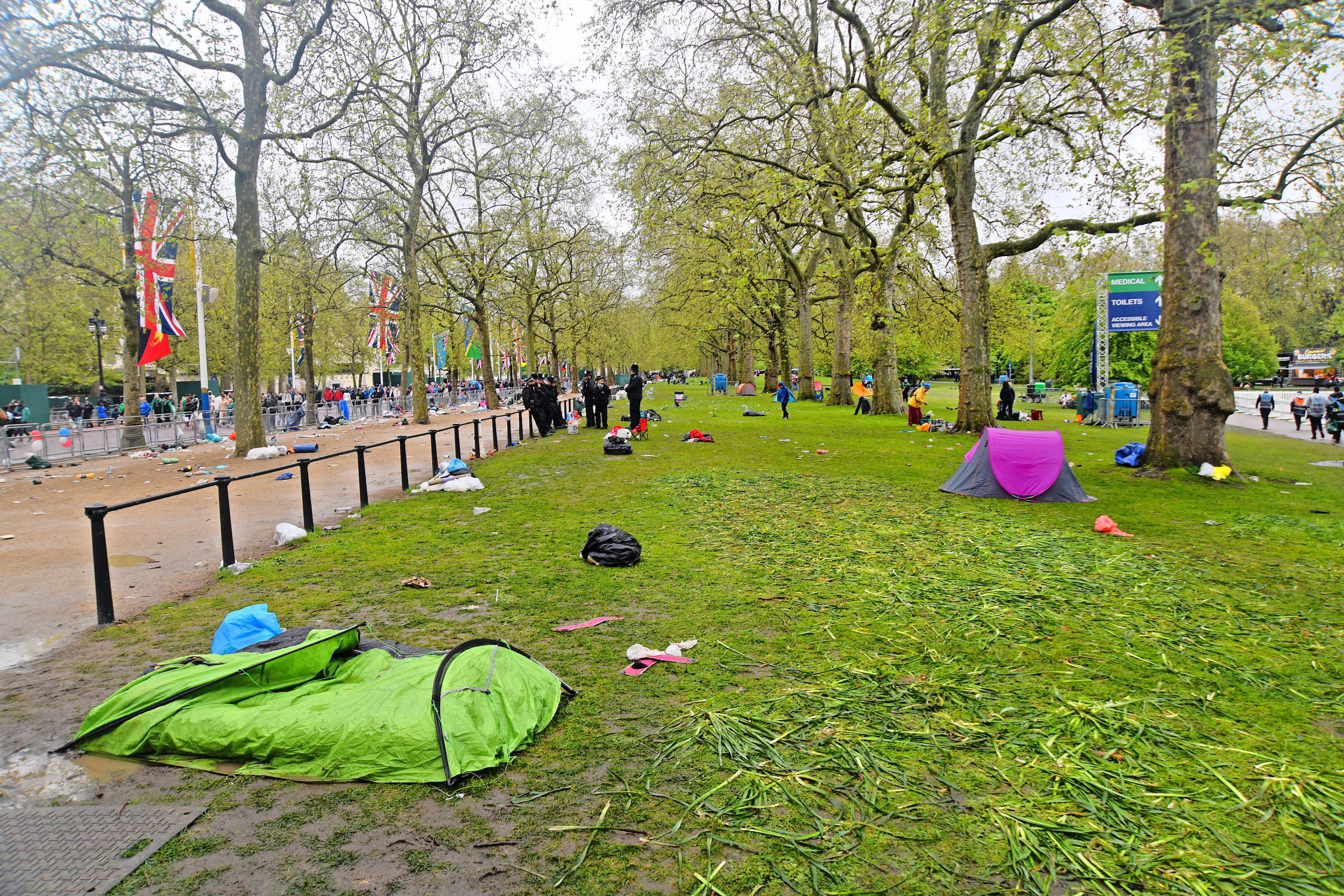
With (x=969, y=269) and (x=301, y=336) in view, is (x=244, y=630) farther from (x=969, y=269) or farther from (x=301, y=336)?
(x=301, y=336)

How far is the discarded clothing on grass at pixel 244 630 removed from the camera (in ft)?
14.8

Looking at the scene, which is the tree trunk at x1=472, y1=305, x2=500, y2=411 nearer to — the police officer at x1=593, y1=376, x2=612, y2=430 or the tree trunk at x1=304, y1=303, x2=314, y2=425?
the tree trunk at x1=304, y1=303, x2=314, y2=425

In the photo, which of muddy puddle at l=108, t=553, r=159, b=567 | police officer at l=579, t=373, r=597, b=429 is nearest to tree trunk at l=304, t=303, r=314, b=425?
police officer at l=579, t=373, r=597, b=429

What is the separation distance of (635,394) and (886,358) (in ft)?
36.0

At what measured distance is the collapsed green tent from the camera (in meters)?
3.33

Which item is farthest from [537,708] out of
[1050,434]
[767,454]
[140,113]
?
[140,113]

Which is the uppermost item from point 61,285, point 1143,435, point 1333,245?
point 61,285

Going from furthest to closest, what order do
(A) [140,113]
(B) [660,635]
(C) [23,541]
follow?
(A) [140,113] < (C) [23,541] < (B) [660,635]

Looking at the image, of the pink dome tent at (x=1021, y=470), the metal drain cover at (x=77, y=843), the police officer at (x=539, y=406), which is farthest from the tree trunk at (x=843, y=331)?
the metal drain cover at (x=77, y=843)

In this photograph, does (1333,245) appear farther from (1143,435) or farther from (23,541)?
(23,541)

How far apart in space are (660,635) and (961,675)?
202 cm

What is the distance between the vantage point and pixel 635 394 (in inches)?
805

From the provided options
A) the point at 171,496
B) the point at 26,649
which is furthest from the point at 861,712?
the point at 171,496

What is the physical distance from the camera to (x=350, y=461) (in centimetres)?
1775
